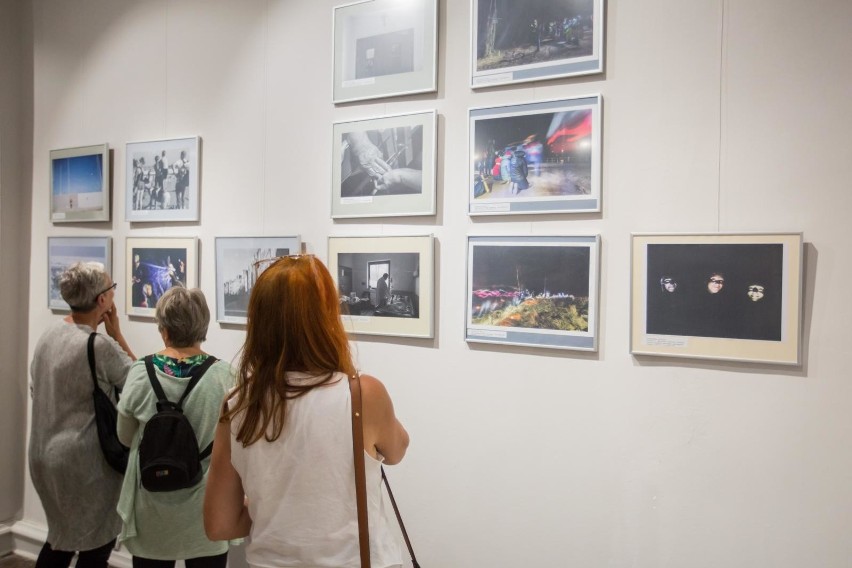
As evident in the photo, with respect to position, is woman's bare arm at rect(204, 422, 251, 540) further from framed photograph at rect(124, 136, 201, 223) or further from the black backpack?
framed photograph at rect(124, 136, 201, 223)

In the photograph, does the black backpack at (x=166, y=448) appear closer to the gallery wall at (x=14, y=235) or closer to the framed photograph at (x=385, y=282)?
the framed photograph at (x=385, y=282)

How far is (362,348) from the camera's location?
2.93 meters

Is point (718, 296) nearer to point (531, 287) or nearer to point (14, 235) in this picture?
point (531, 287)

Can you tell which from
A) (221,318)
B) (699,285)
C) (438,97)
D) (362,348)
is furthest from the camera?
(221,318)

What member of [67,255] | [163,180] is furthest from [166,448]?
[67,255]

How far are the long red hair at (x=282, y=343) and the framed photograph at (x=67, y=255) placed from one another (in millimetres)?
2556

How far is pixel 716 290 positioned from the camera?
86.0 inches

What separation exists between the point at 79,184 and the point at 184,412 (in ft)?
7.18

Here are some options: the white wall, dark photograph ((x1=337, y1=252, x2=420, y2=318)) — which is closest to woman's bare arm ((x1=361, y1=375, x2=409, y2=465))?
the white wall

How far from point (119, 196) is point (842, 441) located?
11.6 feet

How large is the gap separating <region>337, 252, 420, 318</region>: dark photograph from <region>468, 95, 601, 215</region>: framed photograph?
0.40 metres

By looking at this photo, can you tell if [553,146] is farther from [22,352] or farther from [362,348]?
[22,352]

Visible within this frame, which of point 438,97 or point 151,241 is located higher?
point 438,97

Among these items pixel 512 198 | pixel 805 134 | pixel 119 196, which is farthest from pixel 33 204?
pixel 805 134
